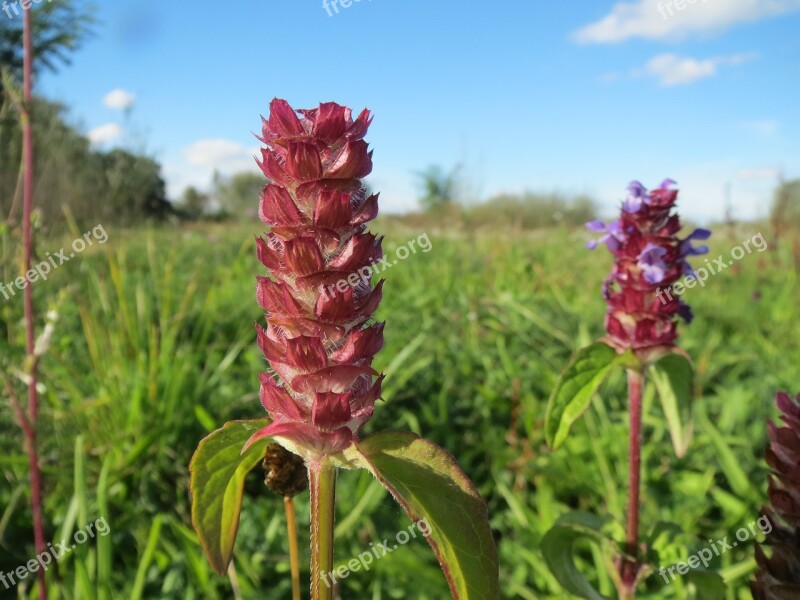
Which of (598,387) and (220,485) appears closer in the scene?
(220,485)

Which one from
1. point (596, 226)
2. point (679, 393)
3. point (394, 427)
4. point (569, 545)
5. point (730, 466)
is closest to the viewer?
point (569, 545)

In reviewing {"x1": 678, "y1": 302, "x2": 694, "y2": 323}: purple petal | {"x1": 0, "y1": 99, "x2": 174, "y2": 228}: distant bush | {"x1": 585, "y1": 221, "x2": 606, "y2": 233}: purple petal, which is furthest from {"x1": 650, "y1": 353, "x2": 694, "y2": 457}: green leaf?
{"x1": 0, "y1": 99, "x2": 174, "y2": 228}: distant bush

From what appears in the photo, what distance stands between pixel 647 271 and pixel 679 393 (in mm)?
297

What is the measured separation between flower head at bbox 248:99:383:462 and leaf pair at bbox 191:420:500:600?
2.1 inches

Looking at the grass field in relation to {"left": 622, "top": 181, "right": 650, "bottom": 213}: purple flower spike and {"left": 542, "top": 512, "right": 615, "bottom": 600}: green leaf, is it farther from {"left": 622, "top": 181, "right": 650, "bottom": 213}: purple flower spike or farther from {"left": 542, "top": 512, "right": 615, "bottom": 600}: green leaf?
{"left": 622, "top": 181, "right": 650, "bottom": 213}: purple flower spike

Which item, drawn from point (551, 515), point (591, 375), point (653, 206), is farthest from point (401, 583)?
point (653, 206)

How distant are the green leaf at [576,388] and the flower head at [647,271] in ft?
0.24

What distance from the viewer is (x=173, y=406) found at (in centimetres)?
251

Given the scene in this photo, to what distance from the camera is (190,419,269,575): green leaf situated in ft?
2.34

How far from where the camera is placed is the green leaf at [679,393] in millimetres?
1414

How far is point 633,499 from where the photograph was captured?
127 centimetres

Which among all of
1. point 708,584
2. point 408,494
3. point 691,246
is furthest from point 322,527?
point 691,246

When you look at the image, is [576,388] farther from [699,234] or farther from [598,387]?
[699,234]

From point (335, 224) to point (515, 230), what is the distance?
25.7 feet
